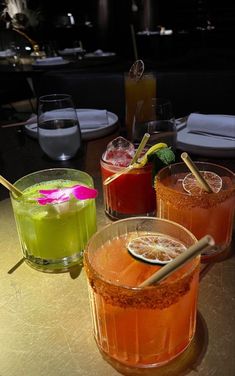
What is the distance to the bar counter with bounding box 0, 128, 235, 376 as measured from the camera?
53 centimetres

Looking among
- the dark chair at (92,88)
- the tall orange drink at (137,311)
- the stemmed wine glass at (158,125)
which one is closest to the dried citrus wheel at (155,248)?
the tall orange drink at (137,311)

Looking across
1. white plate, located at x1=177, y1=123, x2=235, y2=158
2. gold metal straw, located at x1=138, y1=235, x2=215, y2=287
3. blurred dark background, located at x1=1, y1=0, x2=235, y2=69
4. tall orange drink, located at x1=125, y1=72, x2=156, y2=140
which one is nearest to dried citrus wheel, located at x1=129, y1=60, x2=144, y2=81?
tall orange drink, located at x1=125, y1=72, x2=156, y2=140

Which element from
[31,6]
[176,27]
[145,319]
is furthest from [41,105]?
[176,27]

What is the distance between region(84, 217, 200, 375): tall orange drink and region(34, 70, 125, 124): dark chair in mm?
1730

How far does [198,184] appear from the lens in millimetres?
764

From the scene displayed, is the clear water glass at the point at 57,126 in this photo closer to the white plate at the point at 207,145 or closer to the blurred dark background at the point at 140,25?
the white plate at the point at 207,145

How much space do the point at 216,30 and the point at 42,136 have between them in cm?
→ 527

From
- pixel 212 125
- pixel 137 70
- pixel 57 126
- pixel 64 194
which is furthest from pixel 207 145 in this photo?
pixel 64 194

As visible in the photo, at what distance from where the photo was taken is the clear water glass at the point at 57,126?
1.21 m

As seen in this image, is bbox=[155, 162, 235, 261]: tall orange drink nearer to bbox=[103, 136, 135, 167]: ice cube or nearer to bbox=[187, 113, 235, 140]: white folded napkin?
bbox=[103, 136, 135, 167]: ice cube

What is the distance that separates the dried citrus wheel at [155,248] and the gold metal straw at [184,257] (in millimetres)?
71

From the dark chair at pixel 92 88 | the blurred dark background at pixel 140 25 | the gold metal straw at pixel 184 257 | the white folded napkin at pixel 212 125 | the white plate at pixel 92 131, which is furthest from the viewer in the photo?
the blurred dark background at pixel 140 25

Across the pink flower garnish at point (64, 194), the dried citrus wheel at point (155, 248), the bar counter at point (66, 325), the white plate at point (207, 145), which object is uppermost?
the pink flower garnish at point (64, 194)

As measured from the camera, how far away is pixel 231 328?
0.58 meters
